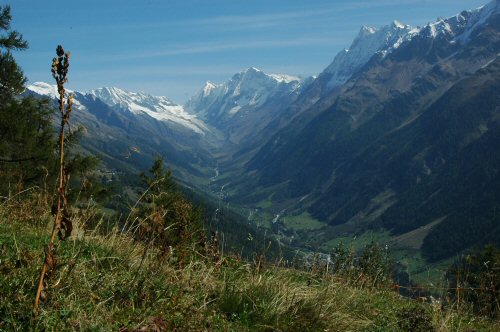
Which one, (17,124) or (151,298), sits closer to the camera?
(151,298)

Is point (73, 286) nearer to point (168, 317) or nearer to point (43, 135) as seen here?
point (168, 317)

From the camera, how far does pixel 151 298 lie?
6051 millimetres

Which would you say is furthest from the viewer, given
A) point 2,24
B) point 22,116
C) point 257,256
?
point 22,116

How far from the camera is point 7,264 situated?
5801 millimetres

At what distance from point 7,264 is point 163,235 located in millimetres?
2611

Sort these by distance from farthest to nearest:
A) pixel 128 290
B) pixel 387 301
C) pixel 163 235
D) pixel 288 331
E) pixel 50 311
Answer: pixel 387 301 → pixel 163 235 → pixel 288 331 → pixel 128 290 → pixel 50 311

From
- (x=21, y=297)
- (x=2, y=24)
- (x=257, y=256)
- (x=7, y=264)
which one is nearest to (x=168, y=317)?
(x=21, y=297)

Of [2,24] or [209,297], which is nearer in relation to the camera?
[209,297]

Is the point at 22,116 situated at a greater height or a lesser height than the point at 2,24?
lesser

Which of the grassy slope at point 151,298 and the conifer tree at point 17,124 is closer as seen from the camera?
the grassy slope at point 151,298

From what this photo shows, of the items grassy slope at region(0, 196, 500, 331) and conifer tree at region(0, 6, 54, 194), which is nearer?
grassy slope at region(0, 196, 500, 331)

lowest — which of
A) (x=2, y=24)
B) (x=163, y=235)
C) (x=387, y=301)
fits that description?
(x=387, y=301)

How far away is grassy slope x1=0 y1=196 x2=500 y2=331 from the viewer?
4.98 m

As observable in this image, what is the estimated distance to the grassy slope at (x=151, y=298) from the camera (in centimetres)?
498
